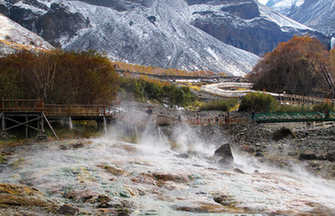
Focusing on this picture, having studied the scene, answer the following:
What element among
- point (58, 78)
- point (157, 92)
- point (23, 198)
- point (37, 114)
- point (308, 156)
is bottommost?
point (308, 156)

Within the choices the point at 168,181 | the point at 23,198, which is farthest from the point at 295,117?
the point at 23,198

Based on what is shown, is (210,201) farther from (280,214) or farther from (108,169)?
(108,169)

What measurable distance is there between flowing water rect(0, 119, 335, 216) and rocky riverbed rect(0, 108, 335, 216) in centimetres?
4

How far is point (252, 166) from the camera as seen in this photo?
24.8m

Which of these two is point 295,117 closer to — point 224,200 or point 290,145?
point 290,145

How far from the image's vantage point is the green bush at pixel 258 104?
52.8m

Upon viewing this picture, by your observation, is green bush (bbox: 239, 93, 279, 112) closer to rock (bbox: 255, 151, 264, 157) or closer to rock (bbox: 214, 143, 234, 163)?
rock (bbox: 255, 151, 264, 157)

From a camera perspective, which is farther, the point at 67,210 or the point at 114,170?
the point at 114,170

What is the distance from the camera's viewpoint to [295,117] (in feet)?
131

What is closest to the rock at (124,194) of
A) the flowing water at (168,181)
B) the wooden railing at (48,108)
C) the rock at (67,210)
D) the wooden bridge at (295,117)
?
the flowing water at (168,181)

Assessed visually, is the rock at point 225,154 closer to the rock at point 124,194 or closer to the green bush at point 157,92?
the rock at point 124,194

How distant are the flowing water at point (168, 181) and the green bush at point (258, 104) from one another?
2697 cm

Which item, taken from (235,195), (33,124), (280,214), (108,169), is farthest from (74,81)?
(280,214)

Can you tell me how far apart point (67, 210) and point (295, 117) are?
33.9m
